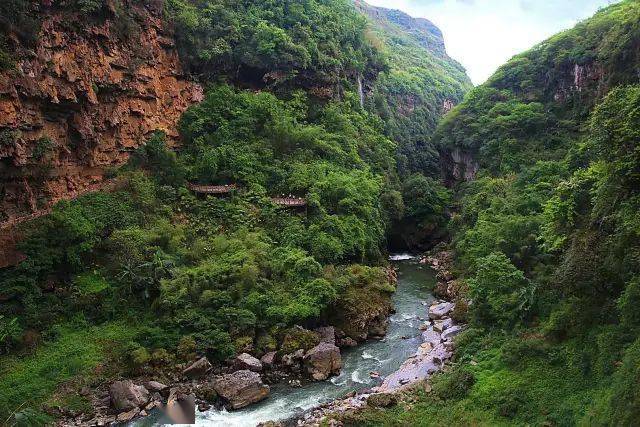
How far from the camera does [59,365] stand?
19.0 m

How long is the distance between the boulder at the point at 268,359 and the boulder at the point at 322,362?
1.31 m

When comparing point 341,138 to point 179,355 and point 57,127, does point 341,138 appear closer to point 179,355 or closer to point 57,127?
point 57,127

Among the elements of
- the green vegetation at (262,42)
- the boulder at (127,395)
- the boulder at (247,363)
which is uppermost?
the green vegetation at (262,42)

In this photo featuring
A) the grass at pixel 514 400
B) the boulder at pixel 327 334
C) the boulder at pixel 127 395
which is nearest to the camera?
the grass at pixel 514 400

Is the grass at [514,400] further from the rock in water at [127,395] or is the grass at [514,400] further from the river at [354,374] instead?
the rock in water at [127,395]

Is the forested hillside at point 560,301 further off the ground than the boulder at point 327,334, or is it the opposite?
the forested hillside at point 560,301

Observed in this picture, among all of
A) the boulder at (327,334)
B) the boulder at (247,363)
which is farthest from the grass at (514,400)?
the boulder at (327,334)

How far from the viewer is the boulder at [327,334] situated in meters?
22.2

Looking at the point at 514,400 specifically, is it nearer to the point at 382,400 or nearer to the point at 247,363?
the point at 382,400

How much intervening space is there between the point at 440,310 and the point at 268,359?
1040cm

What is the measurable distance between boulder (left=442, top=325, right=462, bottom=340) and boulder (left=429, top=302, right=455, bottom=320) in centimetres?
202

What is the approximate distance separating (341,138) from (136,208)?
16.9 meters

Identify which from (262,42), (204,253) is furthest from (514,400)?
(262,42)

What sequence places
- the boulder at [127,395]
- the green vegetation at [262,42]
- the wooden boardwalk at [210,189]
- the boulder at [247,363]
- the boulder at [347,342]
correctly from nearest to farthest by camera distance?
1. the boulder at [127,395]
2. the boulder at [247,363]
3. the boulder at [347,342]
4. the wooden boardwalk at [210,189]
5. the green vegetation at [262,42]
